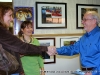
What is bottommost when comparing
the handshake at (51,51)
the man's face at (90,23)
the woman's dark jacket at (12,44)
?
the handshake at (51,51)

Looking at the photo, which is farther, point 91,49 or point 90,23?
point 90,23

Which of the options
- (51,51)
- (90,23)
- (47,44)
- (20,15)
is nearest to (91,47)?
(90,23)

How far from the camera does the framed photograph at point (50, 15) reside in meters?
3.42

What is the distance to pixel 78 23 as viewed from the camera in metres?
3.69

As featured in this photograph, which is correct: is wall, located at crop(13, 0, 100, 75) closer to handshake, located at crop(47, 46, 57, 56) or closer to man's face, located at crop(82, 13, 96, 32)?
handshake, located at crop(47, 46, 57, 56)

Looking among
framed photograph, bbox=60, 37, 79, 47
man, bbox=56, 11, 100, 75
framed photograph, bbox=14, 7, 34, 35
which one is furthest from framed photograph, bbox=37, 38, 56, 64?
man, bbox=56, 11, 100, 75

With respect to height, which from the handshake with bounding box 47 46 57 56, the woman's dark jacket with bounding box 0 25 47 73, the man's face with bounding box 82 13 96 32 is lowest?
the handshake with bounding box 47 46 57 56

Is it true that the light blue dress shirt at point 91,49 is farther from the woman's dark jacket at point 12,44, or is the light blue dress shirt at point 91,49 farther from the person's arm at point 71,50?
the woman's dark jacket at point 12,44

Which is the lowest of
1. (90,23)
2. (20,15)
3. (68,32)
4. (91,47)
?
(91,47)

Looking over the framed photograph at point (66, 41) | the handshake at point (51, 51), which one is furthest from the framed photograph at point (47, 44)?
the handshake at point (51, 51)

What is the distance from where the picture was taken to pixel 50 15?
351 centimetres

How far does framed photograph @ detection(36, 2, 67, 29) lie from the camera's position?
3420mm

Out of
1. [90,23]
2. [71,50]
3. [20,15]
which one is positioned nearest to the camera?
[90,23]

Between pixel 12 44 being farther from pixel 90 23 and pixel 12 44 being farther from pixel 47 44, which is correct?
pixel 47 44
